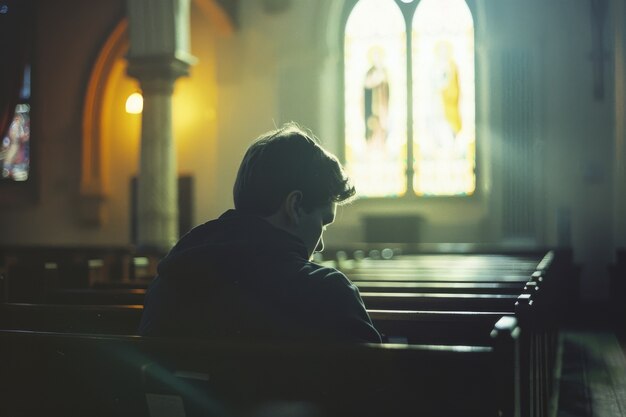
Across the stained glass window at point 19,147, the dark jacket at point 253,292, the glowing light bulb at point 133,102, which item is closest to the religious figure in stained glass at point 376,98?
the glowing light bulb at point 133,102

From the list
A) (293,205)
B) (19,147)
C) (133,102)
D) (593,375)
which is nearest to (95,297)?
(293,205)

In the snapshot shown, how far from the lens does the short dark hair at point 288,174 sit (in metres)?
1.69

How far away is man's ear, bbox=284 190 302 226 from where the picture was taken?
1704 mm

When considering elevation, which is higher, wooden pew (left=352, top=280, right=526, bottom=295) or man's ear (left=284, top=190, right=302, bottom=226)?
man's ear (left=284, top=190, right=302, bottom=226)

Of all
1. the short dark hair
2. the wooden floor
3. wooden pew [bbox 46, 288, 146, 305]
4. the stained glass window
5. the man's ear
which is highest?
the stained glass window

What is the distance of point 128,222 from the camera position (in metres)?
12.0

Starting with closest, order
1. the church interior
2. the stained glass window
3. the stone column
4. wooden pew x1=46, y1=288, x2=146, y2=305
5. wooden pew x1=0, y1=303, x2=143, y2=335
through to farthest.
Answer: wooden pew x1=0, y1=303, x2=143, y2=335, wooden pew x1=46, y1=288, x2=146, y2=305, the church interior, the stone column, the stained glass window

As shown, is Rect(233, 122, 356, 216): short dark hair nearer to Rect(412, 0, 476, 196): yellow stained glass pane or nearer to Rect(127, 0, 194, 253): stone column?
Rect(127, 0, 194, 253): stone column

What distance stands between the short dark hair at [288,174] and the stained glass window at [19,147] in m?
11.5

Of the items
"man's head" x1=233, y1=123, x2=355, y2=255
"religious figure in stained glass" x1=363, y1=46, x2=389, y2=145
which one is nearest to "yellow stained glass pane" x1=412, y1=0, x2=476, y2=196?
"religious figure in stained glass" x1=363, y1=46, x2=389, y2=145

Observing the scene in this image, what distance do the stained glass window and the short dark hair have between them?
11494mm

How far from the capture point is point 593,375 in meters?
4.83

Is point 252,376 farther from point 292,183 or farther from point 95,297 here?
point 95,297

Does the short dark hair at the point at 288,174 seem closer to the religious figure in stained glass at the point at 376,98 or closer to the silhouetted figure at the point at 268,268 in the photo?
the silhouetted figure at the point at 268,268
